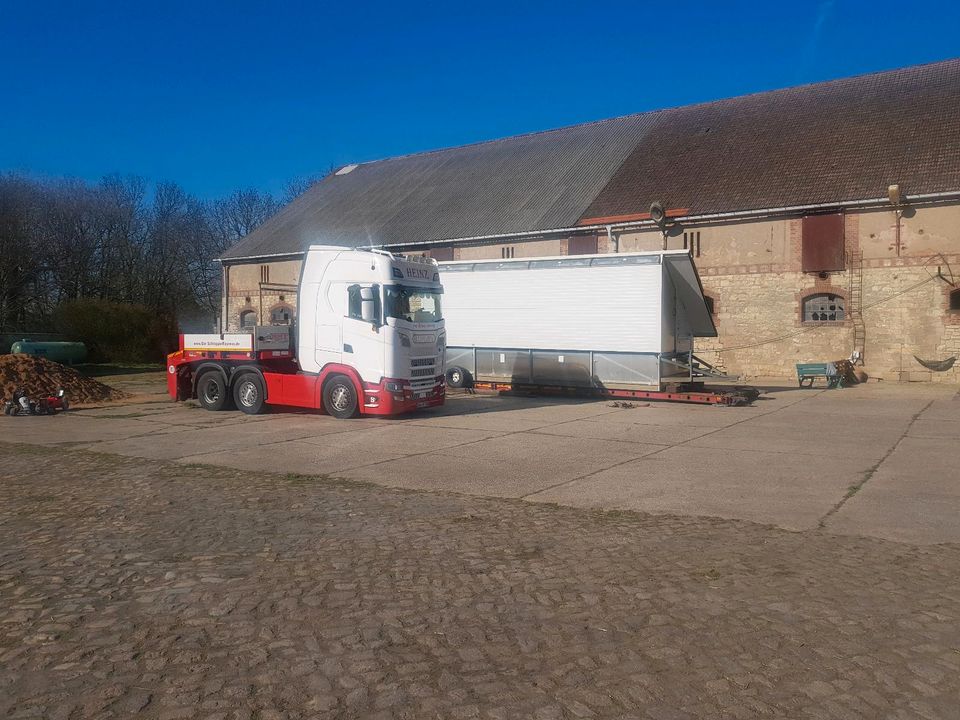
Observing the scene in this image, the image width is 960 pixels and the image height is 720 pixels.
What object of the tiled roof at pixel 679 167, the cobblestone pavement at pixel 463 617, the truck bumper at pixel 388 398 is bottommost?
the cobblestone pavement at pixel 463 617

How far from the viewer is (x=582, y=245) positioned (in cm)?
2939

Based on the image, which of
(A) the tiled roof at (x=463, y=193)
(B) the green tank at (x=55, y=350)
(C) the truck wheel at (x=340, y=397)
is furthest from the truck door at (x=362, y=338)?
(B) the green tank at (x=55, y=350)

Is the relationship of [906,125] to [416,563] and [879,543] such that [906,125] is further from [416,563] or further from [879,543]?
[416,563]

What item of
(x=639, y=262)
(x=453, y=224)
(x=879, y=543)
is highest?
(x=453, y=224)

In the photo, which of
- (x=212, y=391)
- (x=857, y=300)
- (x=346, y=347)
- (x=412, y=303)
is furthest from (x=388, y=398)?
(x=857, y=300)

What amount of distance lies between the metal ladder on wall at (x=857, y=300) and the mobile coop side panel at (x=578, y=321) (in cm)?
766

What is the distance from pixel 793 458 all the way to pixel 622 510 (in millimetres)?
4126

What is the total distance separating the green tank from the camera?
31.7 m

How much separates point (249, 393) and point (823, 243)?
59.8ft

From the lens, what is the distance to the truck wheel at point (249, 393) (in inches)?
639

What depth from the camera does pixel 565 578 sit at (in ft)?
17.6

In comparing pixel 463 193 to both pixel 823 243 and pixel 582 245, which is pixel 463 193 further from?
pixel 823 243

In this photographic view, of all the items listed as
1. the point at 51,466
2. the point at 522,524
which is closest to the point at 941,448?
the point at 522,524

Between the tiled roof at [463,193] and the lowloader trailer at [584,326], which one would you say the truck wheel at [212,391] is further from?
the tiled roof at [463,193]
